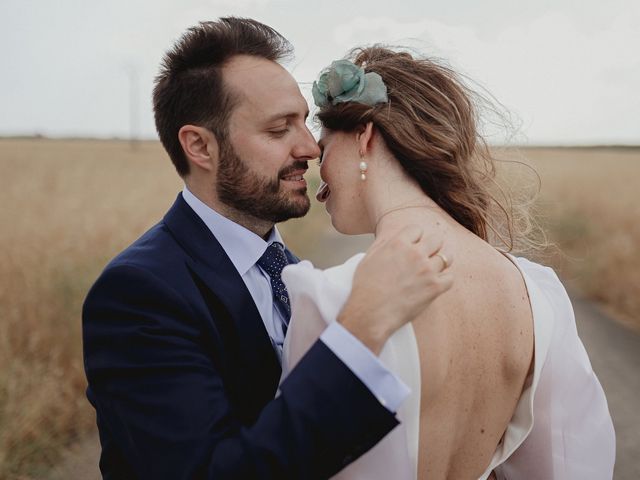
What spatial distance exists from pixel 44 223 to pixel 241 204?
621cm

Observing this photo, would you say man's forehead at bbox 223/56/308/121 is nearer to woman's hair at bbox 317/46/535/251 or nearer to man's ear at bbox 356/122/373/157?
woman's hair at bbox 317/46/535/251

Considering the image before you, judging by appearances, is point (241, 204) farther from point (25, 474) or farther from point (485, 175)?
point (25, 474)

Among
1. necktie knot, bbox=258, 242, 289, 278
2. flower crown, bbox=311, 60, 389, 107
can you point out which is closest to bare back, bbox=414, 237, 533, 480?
flower crown, bbox=311, 60, 389, 107

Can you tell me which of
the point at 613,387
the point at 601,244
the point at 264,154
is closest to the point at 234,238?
the point at 264,154

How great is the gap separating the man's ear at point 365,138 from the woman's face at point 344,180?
3 centimetres

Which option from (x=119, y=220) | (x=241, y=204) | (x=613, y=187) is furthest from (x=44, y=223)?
(x=613, y=187)

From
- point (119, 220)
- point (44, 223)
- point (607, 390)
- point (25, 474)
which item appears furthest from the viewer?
point (119, 220)

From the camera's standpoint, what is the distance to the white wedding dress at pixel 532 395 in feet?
5.20

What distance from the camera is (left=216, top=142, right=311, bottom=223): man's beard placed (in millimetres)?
2385

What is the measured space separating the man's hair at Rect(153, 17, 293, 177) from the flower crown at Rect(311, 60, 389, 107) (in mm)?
458

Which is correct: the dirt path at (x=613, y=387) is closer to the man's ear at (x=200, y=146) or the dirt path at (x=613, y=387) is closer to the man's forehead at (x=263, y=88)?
the man's ear at (x=200, y=146)

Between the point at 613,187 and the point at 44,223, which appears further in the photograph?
the point at 613,187

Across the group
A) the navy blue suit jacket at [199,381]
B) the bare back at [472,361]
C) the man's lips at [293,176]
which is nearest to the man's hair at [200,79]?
the man's lips at [293,176]

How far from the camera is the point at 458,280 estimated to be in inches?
67.0
